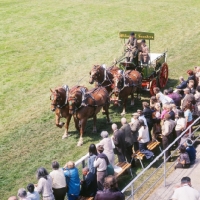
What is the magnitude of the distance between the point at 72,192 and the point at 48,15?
24.8 meters

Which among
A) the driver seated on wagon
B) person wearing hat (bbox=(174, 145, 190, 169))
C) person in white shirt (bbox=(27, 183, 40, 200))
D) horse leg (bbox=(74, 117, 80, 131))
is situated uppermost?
the driver seated on wagon

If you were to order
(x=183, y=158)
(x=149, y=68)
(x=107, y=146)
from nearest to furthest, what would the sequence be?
1. (x=107, y=146)
2. (x=183, y=158)
3. (x=149, y=68)

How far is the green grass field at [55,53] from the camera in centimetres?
1577

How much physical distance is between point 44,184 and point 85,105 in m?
5.76

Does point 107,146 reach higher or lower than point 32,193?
higher

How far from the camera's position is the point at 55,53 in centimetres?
2720

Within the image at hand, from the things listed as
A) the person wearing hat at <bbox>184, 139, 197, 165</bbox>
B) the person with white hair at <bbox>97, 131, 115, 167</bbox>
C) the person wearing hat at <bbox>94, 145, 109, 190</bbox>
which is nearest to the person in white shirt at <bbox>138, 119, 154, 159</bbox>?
the person wearing hat at <bbox>184, 139, 197, 165</bbox>

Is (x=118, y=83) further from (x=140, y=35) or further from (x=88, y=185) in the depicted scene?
(x=88, y=185)

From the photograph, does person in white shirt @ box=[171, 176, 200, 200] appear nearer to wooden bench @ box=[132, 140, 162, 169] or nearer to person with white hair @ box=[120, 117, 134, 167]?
person with white hair @ box=[120, 117, 134, 167]

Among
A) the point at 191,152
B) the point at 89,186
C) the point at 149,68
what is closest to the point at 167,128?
the point at 191,152

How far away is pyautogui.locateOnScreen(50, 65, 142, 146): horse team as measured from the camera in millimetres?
15633

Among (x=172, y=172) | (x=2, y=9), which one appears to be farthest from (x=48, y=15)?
(x=172, y=172)

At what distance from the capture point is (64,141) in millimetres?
16297

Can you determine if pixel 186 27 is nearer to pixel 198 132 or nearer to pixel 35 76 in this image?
pixel 35 76
